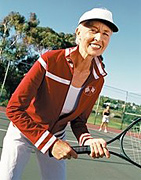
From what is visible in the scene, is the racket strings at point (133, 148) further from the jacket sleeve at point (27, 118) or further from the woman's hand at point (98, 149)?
the jacket sleeve at point (27, 118)

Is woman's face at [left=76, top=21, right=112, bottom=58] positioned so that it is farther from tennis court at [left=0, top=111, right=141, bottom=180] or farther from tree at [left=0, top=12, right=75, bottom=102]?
tree at [left=0, top=12, right=75, bottom=102]

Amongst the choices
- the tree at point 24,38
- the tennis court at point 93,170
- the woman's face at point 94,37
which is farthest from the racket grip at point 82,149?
the tree at point 24,38

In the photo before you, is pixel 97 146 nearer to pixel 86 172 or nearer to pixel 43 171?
pixel 43 171

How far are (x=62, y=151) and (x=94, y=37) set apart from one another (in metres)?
0.55

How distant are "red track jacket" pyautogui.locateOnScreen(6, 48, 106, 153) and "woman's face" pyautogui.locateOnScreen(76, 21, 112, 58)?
126 mm

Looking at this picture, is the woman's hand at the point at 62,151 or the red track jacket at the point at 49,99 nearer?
the woman's hand at the point at 62,151

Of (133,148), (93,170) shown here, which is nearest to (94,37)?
(93,170)

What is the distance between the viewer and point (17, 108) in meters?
1.34

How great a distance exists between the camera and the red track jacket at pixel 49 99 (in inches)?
53.1

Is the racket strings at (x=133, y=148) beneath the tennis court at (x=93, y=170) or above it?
above

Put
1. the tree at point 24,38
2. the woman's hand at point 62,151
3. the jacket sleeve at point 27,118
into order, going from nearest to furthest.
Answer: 1. the woman's hand at point 62,151
2. the jacket sleeve at point 27,118
3. the tree at point 24,38

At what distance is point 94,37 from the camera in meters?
1.37

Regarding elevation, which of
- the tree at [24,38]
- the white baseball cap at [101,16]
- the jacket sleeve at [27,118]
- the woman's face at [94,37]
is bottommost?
the jacket sleeve at [27,118]

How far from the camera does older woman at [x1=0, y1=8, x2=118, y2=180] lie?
1.35 metres
